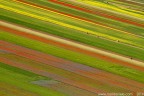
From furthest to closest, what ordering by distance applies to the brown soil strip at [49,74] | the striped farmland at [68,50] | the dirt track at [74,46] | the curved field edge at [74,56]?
the dirt track at [74,46] < the curved field edge at [74,56] < the brown soil strip at [49,74] < the striped farmland at [68,50]

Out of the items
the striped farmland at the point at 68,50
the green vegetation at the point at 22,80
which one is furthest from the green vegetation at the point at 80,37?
the green vegetation at the point at 22,80

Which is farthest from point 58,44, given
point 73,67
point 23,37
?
point 73,67

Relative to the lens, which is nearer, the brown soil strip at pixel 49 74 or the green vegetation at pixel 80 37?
the brown soil strip at pixel 49 74

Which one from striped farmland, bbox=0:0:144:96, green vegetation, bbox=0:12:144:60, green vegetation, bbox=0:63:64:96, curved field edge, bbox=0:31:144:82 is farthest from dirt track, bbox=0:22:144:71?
green vegetation, bbox=0:63:64:96

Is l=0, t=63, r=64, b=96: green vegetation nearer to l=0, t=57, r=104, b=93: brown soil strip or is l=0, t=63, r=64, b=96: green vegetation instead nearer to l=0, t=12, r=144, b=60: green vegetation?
l=0, t=57, r=104, b=93: brown soil strip

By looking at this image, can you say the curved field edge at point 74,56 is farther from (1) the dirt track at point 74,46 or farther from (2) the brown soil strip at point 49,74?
(2) the brown soil strip at point 49,74

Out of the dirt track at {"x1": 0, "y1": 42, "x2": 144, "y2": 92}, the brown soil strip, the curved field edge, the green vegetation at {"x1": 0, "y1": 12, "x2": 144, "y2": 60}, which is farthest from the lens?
the green vegetation at {"x1": 0, "y1": 12, "x2": 144, "y2": 60}

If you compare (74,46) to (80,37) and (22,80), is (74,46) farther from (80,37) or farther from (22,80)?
(22,80)

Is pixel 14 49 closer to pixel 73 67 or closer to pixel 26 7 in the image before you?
pixel 73 67
